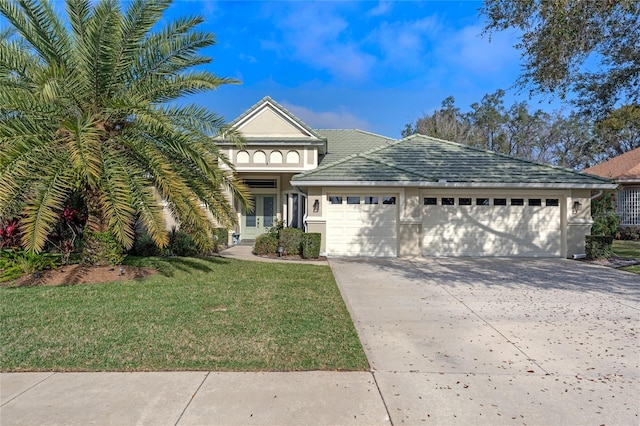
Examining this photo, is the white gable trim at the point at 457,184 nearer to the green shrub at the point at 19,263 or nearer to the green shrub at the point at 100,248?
the green shrub at the point at 100,248

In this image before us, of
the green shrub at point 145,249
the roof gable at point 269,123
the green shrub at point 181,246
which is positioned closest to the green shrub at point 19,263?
the green shrub at point 145,249

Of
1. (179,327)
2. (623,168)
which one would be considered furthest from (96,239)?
(623,168)

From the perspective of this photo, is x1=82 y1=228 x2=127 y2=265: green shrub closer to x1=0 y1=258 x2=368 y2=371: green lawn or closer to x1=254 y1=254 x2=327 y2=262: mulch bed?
x1=0 y1=258 x2=368 y2=371: green lawn

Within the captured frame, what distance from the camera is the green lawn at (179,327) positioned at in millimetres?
4363

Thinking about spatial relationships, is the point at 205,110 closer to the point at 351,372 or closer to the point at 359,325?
the point at 359,325

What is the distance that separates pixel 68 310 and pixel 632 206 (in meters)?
26.6

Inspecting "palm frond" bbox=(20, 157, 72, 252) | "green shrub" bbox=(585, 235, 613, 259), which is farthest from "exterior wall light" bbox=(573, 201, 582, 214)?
"palm frond" bbox=(20, 157, 72, 252)

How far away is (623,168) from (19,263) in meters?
30.6

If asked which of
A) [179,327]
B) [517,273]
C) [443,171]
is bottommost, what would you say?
[179,327]

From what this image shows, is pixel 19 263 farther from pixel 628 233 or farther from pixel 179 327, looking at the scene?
pixel 628 233

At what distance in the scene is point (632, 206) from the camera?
21578mm

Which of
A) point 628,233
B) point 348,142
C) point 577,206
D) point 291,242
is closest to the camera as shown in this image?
point 291,242

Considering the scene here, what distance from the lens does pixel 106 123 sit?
27.0ft

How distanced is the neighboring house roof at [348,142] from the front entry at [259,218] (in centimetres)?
333
